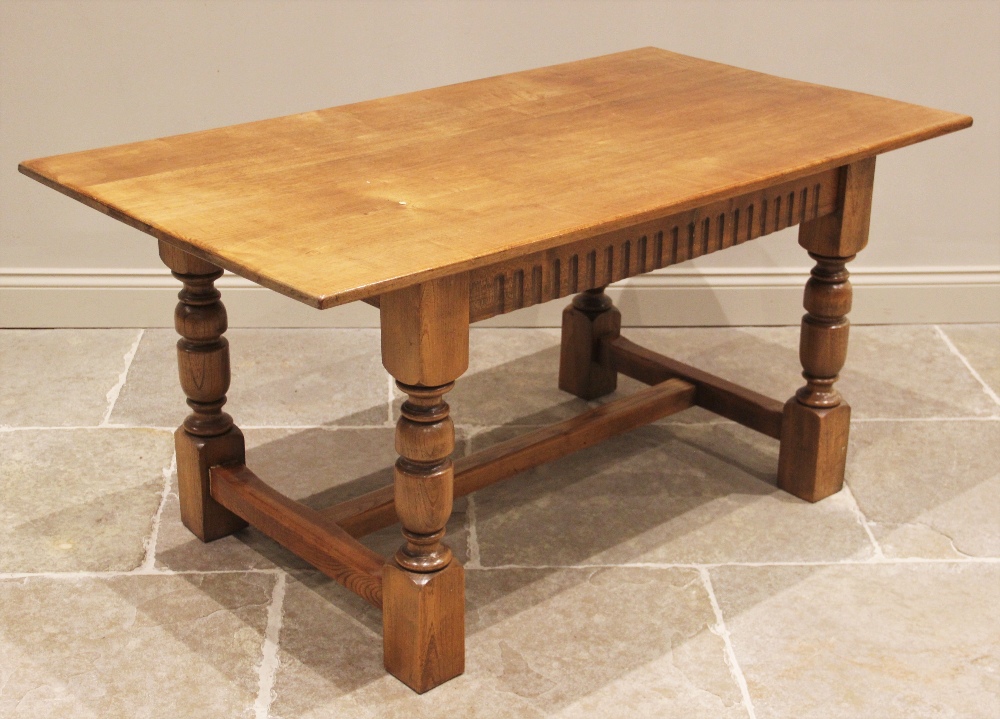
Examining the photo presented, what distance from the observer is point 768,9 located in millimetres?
4004

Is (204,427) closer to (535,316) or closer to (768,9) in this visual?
(535,316)

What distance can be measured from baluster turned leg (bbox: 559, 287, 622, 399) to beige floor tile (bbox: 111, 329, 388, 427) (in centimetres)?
51

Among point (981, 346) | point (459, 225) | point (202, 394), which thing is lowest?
point (981, 346)

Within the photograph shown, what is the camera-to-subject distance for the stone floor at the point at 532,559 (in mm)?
2586

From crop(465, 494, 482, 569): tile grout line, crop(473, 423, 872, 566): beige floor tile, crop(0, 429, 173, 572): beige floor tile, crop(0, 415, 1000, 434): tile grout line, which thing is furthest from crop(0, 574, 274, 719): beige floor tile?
crop(0, 415, 1000, 434): tile grout line

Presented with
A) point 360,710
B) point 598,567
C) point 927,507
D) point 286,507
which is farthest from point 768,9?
point 360,710

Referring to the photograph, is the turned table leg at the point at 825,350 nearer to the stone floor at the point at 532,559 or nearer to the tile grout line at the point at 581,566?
the stone floor at the point at 532,559

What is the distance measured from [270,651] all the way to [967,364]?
7.62ft

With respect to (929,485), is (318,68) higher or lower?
higher

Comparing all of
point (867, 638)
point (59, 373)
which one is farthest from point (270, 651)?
point (59, 373)

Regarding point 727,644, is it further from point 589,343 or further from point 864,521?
point 589,343

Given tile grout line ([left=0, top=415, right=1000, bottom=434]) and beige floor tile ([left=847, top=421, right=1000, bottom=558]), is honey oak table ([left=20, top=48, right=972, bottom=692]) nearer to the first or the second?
beige floor tile ([left=847, top=421, right=1000, bottom=558])

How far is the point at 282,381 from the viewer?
12.7 feet

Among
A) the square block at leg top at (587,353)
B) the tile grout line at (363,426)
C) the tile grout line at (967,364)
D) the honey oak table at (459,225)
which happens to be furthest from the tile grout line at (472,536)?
the tile grout line at (967,364)
